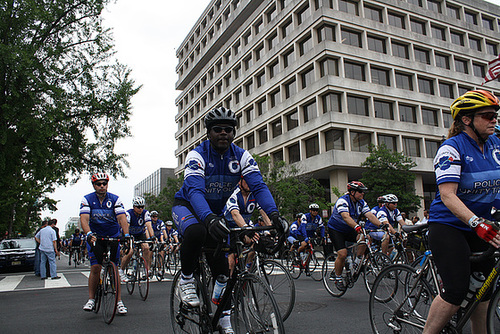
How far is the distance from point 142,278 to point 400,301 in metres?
6.11

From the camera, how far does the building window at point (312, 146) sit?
128 ft

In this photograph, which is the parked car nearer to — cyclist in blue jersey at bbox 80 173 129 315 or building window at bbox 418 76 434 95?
cyclist in blue jersey at bbox 80 173 129 315

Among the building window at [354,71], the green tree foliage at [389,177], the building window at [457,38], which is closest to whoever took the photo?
the green tree foliage at [389,177]

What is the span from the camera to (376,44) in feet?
137

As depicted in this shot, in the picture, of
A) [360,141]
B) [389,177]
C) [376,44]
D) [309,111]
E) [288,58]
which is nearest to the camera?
[389,177]

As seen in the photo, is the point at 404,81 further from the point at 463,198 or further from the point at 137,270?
the point at 463,198

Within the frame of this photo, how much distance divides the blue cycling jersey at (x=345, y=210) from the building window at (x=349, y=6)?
36.6 meters

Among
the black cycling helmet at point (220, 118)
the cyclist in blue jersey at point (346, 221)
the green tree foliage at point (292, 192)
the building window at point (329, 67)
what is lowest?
the cyclist in blue jersey at point (346, 221)

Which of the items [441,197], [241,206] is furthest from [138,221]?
[441,197]

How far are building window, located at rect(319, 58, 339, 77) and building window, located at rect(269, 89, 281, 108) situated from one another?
7.56 meters

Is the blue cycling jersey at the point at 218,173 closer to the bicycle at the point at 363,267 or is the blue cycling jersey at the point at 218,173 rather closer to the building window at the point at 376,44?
the bicycle at the point at 363,267

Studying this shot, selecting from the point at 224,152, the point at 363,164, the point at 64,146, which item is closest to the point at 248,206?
the point at 224,152

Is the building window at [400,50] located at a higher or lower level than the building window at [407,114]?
higher

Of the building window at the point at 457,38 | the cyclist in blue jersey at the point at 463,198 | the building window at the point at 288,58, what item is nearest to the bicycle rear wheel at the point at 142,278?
the cyclist in blue jersey at the point at 463,198
